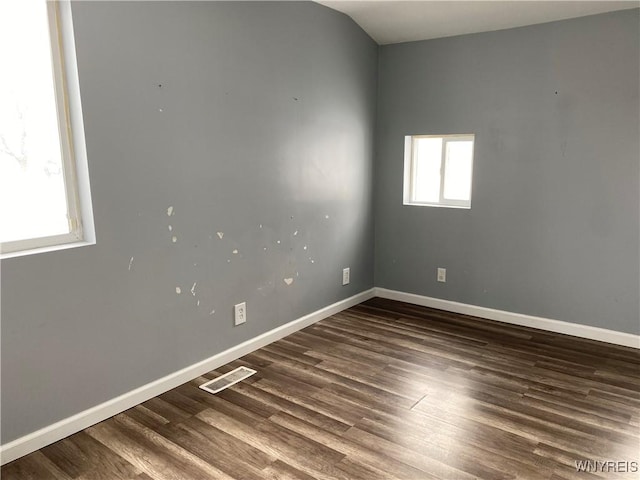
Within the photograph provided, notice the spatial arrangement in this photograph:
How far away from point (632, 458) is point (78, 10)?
304cm

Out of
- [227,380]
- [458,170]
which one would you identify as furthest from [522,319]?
[227,380]

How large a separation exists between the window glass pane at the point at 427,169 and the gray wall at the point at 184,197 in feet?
2.46

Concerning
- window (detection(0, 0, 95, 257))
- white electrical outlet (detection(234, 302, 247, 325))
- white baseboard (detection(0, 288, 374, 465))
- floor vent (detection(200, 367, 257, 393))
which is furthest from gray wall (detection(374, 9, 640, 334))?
window (detection(0, 0, 95, 257))

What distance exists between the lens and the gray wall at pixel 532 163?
3068 mm

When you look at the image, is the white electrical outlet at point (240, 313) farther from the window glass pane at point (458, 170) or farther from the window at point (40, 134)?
the window glass pane at point (458, 170)

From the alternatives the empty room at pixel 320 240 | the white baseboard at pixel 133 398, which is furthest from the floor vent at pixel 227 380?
the white baseboard at pixel 133 398

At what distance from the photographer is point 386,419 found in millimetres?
2275

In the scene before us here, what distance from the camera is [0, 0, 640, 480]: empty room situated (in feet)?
6.52

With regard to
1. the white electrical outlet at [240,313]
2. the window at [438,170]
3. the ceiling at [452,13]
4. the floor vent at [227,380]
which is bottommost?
the floor vent at [227,380]

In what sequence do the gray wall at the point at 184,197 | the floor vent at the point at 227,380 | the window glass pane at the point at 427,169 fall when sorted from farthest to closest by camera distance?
the window glass pane at the point at 427,169
the floor vent at the point at 227,380
the gray wall at the point at 184,197

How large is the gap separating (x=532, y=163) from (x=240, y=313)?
2.34 metres

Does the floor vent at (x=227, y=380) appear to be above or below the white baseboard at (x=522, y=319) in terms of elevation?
below

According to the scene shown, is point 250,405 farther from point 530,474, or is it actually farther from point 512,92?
point 512,92

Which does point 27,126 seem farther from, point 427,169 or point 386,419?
point 427,169
